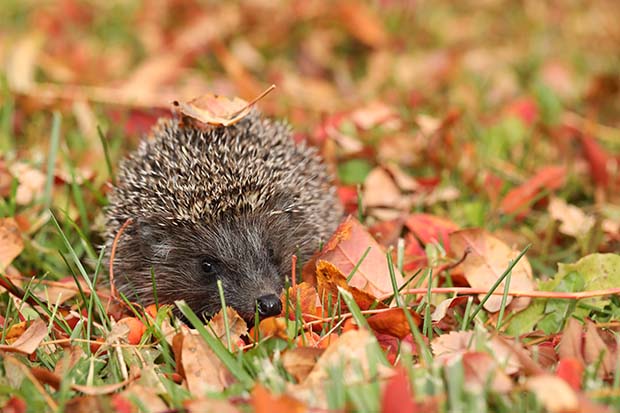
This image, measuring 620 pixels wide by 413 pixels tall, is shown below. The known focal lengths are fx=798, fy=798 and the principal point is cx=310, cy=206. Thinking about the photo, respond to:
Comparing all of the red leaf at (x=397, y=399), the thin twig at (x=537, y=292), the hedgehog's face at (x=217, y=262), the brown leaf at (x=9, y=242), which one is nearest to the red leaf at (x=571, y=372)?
the red leaf at (x=397, y=399)

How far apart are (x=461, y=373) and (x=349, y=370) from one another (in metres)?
0.42

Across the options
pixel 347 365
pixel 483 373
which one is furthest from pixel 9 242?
pixel 483 373

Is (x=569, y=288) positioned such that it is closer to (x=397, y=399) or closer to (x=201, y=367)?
(x=397, y=399)

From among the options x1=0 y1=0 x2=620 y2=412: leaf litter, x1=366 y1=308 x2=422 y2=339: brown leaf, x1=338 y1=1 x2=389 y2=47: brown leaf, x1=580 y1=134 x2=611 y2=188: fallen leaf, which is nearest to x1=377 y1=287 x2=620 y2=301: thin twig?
x1=0 y1=0 x2=620 y2=412: leaf litter

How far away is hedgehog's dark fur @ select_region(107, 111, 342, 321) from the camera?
147 inches

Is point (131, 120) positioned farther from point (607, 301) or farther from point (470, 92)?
point (607, 301)

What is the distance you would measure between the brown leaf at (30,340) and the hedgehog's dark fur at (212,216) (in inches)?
20.8

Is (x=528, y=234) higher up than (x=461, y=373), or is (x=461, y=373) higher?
(x=461, y=373)

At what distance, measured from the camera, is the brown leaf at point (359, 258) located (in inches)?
138

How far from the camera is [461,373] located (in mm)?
2592

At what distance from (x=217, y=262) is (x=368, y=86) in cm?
333

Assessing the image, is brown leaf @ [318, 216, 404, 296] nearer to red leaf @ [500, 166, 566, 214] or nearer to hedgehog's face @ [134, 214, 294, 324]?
hedgehog's face @ [134, 214, 294, 324]

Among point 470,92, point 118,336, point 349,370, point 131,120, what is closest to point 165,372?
point 118,336

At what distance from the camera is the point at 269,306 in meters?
3.43
